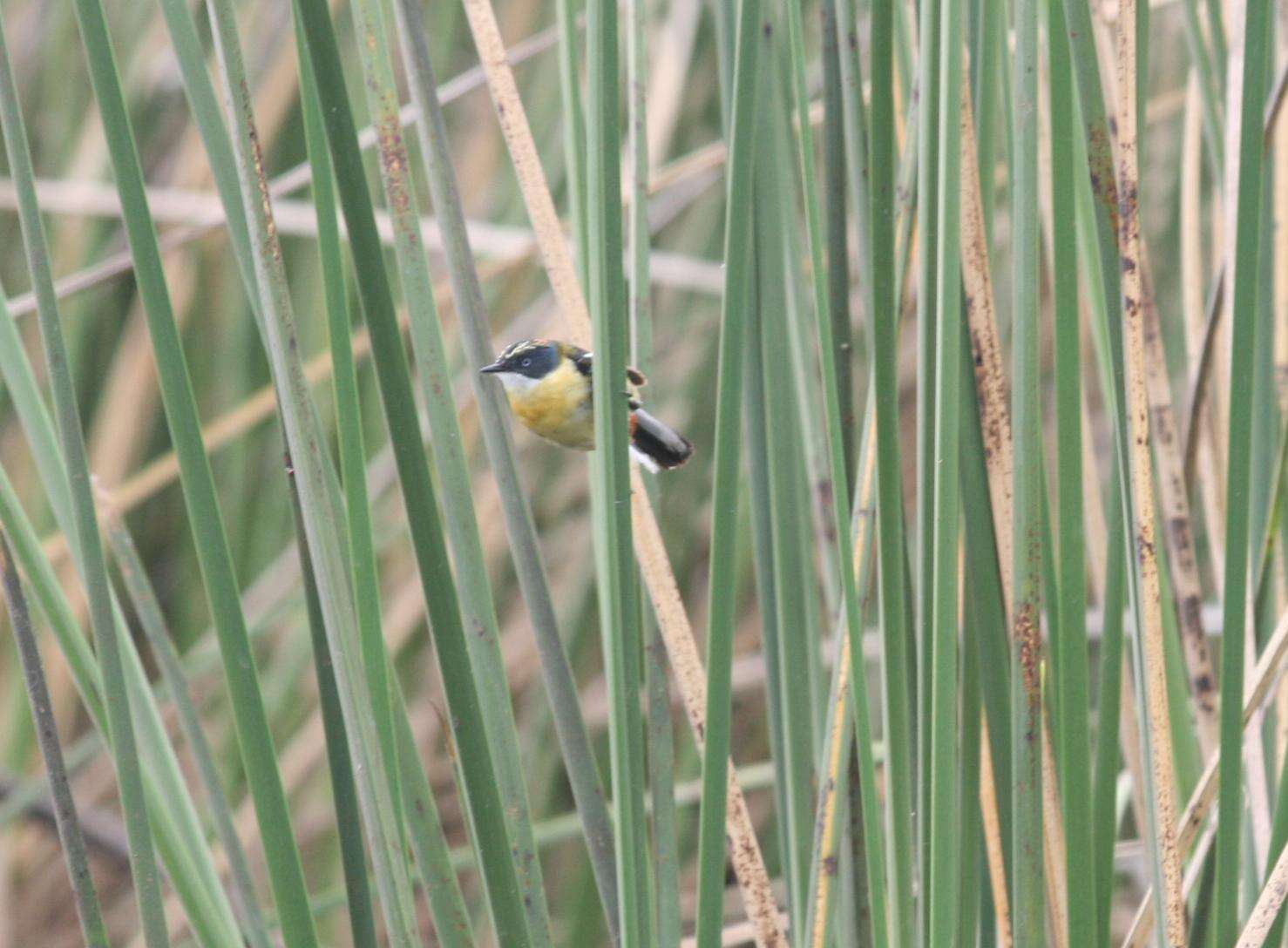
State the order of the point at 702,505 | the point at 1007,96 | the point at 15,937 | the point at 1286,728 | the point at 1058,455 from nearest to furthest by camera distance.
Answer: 1. the point at 1058,455
2. the point at 1007,96
3. the point at 1286,728
4. the point at 15,937
5. the point at 702,505

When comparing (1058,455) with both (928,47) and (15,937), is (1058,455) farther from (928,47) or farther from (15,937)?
(15,937)

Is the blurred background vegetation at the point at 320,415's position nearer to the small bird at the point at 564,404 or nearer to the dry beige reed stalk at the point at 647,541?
the small bird at the point at 564,404

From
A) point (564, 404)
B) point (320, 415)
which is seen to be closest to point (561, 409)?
point (564, 404)

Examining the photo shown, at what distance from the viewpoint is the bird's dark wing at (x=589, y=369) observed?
82 cm

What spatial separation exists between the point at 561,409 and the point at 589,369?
8 cm

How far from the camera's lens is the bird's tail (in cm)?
97

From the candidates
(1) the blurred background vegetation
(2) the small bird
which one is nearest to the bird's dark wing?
(2) the small bird

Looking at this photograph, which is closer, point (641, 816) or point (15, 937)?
point (641, 816)

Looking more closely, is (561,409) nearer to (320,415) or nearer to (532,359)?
(532,359)

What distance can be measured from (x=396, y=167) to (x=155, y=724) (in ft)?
1.13

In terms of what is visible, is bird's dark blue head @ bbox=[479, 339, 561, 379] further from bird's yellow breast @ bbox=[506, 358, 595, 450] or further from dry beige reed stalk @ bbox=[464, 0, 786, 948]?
dry beige reed stalk @ bbox=[464, 0, 786, 948]

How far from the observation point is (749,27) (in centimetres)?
58

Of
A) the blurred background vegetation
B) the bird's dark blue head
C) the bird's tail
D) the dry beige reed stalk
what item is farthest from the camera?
the blurred background vegetation

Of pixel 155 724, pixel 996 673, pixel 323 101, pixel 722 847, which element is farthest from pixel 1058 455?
pixel 155 724
